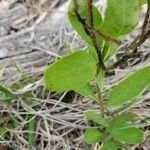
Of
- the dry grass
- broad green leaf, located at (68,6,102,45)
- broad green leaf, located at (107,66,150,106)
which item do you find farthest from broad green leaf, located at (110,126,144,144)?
broad green leaf, located at (68,6,102,45)

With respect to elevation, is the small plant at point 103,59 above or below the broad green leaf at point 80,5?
below

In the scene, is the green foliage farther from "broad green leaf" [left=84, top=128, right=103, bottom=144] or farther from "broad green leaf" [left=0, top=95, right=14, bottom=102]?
"broad green leaf" [left=84, top=128, right=103, bottom=144]

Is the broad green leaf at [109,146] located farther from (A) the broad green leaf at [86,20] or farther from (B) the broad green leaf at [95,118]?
(A) the broad green leaf at [86,20]

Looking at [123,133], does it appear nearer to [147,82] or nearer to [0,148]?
[147,82]

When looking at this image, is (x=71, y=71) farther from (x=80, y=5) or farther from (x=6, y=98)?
(x=6, y=98)

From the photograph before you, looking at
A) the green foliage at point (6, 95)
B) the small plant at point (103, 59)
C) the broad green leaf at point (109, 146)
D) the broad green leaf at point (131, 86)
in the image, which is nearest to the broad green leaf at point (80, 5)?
the small plant at point (103, 59)

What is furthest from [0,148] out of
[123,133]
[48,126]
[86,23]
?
[86,23]
